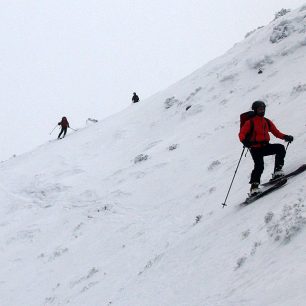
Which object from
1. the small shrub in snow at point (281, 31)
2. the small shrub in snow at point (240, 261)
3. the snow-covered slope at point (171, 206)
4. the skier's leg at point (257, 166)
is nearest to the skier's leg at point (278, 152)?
the skier's leg at point (257, 166)

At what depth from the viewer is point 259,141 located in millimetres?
10516

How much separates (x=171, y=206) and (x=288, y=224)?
27.0 feet

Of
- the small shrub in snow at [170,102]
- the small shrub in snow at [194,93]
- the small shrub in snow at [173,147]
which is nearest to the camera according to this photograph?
the small shrub in snow at [173,147]

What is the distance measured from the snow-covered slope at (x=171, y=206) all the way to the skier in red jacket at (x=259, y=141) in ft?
2.72

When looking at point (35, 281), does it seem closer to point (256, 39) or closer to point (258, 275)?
point (258, 275)

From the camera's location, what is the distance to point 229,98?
80.6 feet

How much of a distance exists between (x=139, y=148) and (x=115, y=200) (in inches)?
259

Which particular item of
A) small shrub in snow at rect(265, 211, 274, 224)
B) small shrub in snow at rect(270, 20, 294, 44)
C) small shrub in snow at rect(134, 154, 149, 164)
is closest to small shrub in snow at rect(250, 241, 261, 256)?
small shrub in snow at rect(265, 211, 274, 224)

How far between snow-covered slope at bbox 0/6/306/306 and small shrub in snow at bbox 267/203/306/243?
0.09ft

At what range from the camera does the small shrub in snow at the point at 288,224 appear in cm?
718

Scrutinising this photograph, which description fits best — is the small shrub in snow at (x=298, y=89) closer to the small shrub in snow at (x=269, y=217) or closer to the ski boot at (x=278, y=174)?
the ski boot at (x=278, y=174)

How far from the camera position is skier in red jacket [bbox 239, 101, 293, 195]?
10.4 metres

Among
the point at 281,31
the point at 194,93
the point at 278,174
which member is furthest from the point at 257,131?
the point at 281,31

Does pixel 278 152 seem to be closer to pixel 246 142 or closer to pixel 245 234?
pixel 246 142
